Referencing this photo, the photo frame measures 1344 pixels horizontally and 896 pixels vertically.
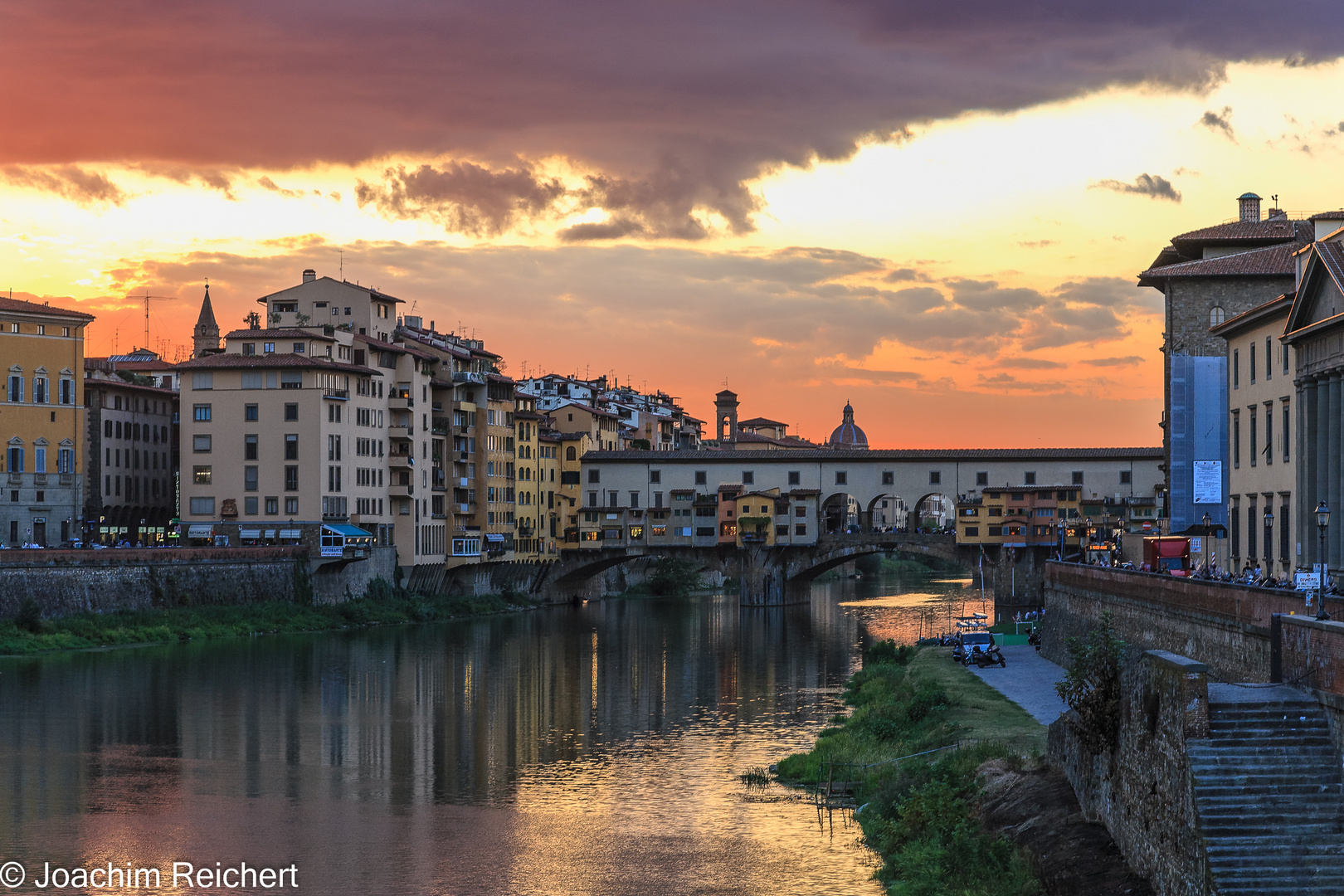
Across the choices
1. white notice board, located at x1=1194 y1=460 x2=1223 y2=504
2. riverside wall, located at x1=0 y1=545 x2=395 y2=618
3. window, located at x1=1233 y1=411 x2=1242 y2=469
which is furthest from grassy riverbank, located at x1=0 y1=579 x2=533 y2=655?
window, located at x1=1233 y1=411 x2=1242 y2=469

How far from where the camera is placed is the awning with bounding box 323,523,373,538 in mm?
84250

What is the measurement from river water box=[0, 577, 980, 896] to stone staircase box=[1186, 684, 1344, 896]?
31.5 feet

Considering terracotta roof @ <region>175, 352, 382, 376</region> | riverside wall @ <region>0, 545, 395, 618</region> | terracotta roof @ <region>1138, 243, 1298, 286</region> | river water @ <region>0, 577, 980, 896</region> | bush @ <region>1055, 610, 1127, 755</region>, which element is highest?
terracotta roof @ <region>1138, 243, 1298, 286</region>

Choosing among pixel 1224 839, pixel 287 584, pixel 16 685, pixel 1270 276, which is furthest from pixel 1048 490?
pixel 1224 839

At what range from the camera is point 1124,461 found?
105 meters

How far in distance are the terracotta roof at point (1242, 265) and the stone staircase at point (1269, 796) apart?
43634 mm

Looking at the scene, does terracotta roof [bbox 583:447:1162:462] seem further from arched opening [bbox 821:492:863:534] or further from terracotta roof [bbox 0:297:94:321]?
terracotta roof [bbox 0:297:94:321]

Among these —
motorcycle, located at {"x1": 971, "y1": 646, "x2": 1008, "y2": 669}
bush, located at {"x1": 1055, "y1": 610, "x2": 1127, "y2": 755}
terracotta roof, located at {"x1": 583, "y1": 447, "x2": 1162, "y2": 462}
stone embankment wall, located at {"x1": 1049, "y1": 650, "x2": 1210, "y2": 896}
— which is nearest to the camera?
stone embankment wall, located at {"x1": 1049, "y1": 650, "x2": 1210, "y2": 896}

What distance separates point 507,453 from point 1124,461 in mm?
41594

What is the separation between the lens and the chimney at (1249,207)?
74875 mm

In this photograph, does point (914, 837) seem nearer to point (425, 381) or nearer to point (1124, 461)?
point (425, 381)

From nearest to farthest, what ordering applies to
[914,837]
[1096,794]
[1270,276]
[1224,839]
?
[1224,839] < [1096,794] < [914,837] < [1270,276]

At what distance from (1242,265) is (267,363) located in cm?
5008

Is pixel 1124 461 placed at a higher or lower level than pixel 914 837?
higher
